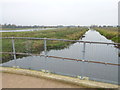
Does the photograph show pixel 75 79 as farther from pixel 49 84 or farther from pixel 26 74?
pixel 26 74

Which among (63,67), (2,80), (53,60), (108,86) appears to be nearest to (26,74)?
(2,80)

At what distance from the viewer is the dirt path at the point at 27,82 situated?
2463mm

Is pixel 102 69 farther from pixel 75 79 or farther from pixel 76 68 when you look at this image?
pixel 75 79

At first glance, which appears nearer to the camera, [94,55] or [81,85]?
[81,85]

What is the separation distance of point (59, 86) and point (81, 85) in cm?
52

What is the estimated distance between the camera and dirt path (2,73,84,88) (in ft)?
8.08

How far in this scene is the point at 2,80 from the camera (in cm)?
273

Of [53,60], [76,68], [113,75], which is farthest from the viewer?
[53,60]

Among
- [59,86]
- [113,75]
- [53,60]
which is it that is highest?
[59,86]

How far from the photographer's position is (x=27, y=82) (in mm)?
2619

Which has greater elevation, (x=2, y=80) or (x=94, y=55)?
(x=2, y=80)

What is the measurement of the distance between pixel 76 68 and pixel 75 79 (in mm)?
6621

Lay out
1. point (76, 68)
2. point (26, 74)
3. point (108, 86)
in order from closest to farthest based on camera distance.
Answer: point (108, 86) → point (26, 74) → point (76, 68)

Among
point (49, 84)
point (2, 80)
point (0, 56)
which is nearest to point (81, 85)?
point (49, 84)
